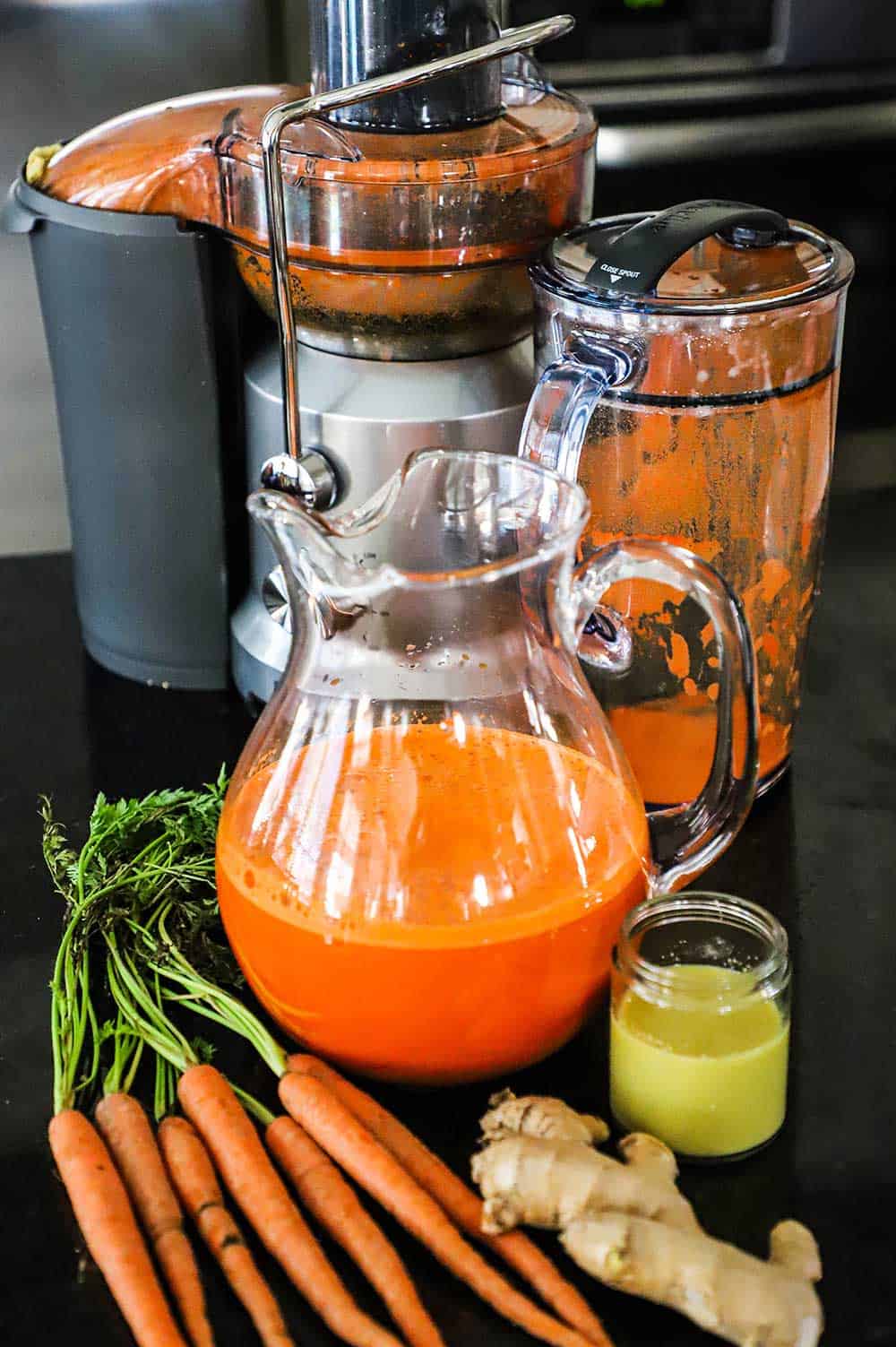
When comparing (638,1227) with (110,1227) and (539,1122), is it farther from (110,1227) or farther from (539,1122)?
(110,1227)

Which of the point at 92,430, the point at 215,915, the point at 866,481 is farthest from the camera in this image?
the point at 866,481

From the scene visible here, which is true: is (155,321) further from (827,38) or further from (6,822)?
(827,38)

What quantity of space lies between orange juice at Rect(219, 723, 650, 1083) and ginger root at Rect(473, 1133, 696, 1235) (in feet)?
0.20

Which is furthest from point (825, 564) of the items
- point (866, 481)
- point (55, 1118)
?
point (55, 1118)

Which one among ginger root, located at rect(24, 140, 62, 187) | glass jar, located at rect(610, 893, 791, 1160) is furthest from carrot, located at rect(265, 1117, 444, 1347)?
ginger root, located at rect(24, 140, 62, 187)

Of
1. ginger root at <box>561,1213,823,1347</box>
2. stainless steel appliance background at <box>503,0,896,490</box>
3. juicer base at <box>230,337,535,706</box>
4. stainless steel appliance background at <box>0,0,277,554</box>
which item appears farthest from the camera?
stainless steel appliance background at <box>503,0,896,490</box>

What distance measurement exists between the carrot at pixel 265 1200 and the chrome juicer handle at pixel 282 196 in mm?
322

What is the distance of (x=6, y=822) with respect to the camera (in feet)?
3.08

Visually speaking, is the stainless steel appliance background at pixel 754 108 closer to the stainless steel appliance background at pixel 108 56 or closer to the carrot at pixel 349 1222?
the stainless steel appliance background at pixel 108 56

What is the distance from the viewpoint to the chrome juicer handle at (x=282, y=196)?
790 millimetres

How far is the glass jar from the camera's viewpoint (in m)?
0.65

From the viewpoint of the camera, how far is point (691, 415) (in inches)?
31.9

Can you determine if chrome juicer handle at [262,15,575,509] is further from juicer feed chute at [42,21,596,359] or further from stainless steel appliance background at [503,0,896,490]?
stainless steel appliance background at [503,0,896,490]

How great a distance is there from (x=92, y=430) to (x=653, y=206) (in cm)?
83
